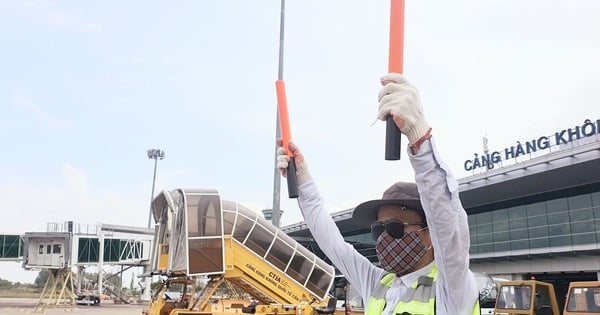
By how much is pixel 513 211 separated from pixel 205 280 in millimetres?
23548

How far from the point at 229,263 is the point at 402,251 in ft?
33.8

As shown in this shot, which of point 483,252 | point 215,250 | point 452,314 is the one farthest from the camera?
point 483,252

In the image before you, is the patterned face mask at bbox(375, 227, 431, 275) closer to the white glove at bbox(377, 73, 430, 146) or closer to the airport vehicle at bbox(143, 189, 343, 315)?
the white glove at bbox(377, 73, 430, 146)

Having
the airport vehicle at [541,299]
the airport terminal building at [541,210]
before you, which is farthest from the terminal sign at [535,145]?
the airport vehicle at [541,299]

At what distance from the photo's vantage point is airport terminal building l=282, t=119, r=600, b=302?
26.0 meters

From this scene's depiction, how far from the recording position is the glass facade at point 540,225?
1061 inches

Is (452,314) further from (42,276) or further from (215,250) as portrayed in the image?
(42,276)

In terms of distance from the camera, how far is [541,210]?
2962cm

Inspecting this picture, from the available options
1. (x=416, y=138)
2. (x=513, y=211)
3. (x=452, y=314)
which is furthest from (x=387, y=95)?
(x=513, y=211)

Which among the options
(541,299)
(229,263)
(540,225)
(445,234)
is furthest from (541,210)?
(445,234)

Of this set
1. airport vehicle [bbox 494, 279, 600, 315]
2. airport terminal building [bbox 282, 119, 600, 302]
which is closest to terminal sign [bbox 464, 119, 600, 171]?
airport terminal building [bbox 282, 119, 600, 302]

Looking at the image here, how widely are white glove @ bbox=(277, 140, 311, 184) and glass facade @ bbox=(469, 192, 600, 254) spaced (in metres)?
27.0

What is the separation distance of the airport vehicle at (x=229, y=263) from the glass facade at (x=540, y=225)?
61.4 feet

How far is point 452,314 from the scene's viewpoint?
2.17 metres
